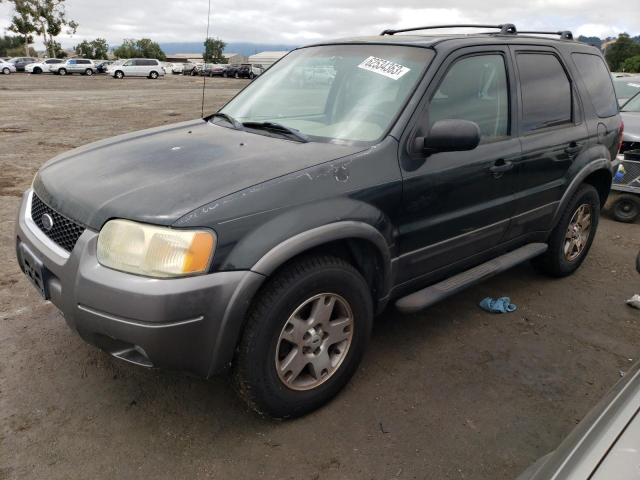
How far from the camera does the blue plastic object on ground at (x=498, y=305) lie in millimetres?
3869

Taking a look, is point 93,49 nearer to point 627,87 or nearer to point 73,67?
point 73,67

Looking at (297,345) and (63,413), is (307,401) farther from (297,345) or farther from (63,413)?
(63,413)

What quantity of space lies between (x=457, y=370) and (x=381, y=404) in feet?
1.93

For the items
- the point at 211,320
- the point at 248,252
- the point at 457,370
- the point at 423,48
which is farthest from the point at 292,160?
the point at 457,370

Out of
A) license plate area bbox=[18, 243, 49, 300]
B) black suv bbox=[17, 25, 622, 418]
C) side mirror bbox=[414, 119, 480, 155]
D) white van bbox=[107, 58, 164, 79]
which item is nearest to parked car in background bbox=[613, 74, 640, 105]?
black suv bbox=[17, 25, 622, 418]

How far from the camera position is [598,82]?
4289 mm

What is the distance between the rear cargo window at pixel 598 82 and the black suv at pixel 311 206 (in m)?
0.15

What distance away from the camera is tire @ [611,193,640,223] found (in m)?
6.21

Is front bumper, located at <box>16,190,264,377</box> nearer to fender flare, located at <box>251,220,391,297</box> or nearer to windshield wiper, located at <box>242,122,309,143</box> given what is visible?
fender flare, located at <box>251,220,391,297</box>

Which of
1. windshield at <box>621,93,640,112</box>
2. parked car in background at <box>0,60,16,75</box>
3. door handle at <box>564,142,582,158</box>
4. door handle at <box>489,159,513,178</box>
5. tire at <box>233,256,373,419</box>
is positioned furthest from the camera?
parked car in background at <box>0,60,16,75</box>

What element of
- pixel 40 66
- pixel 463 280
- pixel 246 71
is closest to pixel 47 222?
pixel 463 280

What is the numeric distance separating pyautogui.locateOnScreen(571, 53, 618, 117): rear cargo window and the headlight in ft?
11.2

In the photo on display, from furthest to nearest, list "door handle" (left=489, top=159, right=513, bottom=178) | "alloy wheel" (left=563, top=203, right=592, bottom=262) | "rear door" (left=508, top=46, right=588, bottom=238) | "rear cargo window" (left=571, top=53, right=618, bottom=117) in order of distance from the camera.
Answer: "alloy wheel" (left=563, top=203, right=592, bottom=262) → "rear cargo window" (left=571, top=53, right=618, bottom=117) → "rear door" (left=508, top=46, right=588, bottom=238) → "door handle" (left=489, top=159, right=513, bottom=178)

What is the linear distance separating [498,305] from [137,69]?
45247 millimetres
